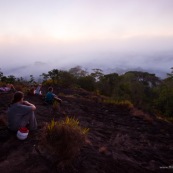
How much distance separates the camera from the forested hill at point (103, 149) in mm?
4738

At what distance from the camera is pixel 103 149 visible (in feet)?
19.0

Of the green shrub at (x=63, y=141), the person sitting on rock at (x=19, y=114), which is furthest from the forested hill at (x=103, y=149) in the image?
the person sitting on rock at (x=19, y=114)

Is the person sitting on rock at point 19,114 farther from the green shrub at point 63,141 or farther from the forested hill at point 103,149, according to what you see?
the green shrub at point 63,141

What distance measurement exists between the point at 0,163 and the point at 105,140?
3.02 meters

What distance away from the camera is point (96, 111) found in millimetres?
11398

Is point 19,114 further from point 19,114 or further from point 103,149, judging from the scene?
point 103,149

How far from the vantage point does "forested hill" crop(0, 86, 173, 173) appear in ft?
15.5

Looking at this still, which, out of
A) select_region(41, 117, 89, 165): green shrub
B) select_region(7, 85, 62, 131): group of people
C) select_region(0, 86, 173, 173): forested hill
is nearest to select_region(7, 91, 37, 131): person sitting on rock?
select_region(7, 85, 62, 131): group of people

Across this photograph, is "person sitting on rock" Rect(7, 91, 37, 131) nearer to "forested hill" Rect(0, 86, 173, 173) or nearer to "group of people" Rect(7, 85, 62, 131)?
"group of people" Rect(7, 85, 62, 131)

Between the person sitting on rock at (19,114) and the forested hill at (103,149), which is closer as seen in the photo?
the forested hill at (103,149)

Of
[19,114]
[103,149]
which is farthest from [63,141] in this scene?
[19,114]

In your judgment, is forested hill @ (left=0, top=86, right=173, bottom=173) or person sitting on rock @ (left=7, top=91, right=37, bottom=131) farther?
person sitting on rock @ (left=7, top=91, right=37, bottom=131)

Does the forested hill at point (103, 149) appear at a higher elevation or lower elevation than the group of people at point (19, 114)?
→ lower

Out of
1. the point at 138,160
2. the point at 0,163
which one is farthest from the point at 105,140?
the point at 0,163
